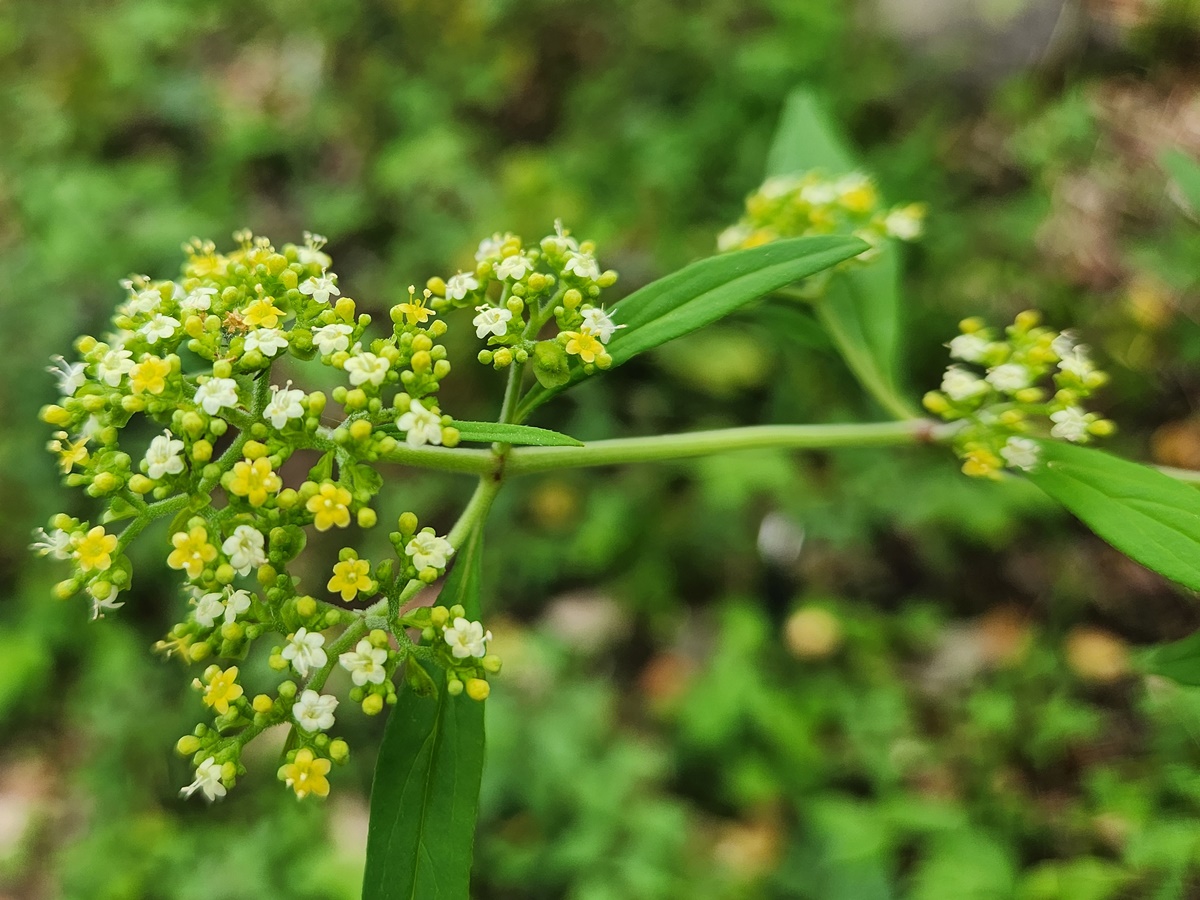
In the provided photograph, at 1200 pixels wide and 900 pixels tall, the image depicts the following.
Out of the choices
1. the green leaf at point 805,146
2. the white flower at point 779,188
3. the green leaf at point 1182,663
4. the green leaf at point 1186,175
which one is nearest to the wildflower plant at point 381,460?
the green leaf at point 1182,663

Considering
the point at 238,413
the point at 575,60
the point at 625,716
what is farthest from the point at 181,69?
the point at 238,413

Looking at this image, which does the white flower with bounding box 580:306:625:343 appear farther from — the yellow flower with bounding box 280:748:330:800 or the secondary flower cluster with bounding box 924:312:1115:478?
the yellow flower with bounding box 280:748:330:800

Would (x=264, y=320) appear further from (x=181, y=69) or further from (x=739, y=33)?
(x=181, y=69)

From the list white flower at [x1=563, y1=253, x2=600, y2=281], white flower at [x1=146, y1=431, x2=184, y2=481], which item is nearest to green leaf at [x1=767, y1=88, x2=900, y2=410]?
white flower at [x1=563, y1=253, x2=600, y2=281]

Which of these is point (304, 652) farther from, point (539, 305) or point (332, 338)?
point (539, 305)

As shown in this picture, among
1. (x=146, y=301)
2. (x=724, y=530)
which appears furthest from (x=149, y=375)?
(x=724, y=530)

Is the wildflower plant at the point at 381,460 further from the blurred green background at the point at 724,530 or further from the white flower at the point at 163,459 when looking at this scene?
the blurred green background at the point at 724,530
